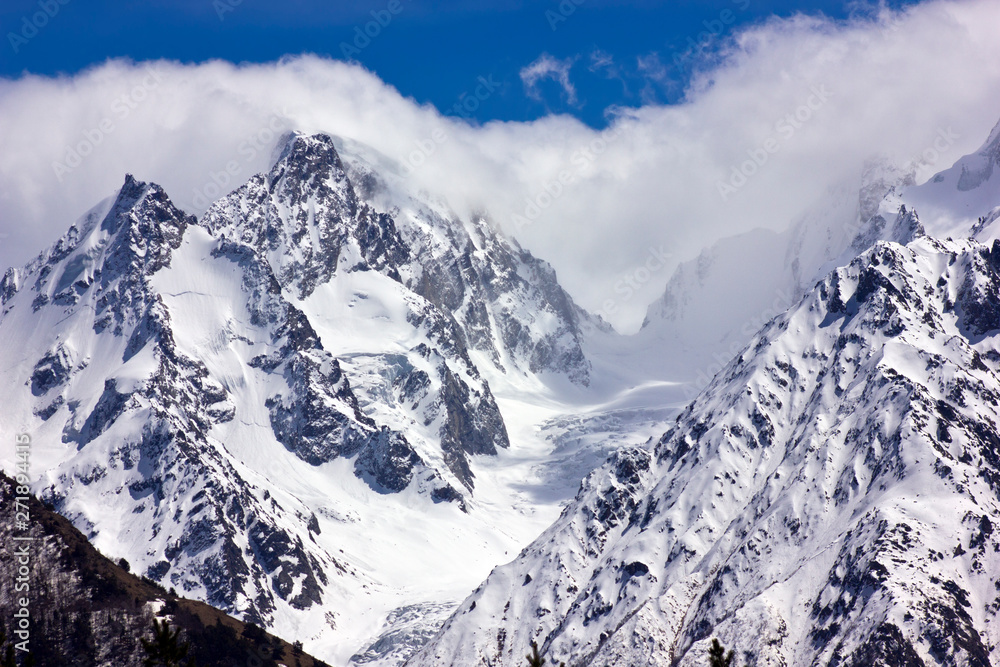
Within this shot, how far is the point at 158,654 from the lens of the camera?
9825cm

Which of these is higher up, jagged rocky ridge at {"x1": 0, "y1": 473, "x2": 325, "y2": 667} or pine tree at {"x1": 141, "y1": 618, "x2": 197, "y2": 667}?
jagged rocky ridge at {"x1": 0, "y1": 473, "x2": 325, "y2": 667}

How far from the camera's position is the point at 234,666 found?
196375 mm

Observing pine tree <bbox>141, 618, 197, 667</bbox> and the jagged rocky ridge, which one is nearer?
pine tree <bbox>141, 618, 197, 667</bbox>

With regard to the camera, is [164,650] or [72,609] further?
[72,609]

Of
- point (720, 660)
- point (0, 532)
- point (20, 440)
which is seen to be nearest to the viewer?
point (720, 660)

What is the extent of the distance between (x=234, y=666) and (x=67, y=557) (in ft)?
102

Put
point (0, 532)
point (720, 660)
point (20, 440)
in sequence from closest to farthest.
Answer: point (720, 660)
point (20, 440)
point (0, 532)

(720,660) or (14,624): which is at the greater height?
(720,660)

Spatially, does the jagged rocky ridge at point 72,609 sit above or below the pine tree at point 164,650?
above

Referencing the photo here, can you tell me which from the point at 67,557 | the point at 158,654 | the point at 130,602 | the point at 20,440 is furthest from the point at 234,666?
the point at 158,654

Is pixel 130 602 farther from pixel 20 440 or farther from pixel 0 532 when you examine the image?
pixel 20 440

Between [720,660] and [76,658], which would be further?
[76,658]

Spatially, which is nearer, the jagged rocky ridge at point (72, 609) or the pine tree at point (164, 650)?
the pine tree at point (164, 650)

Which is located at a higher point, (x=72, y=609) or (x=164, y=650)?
(x=72, y=609)
